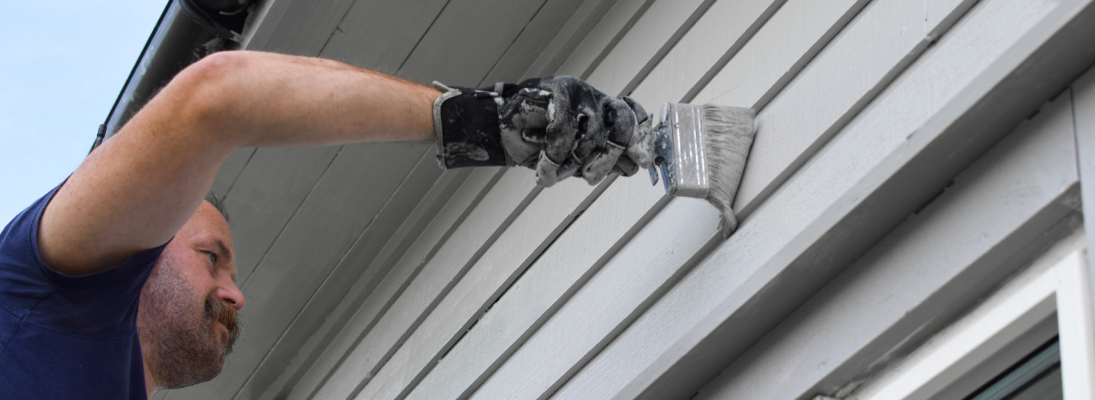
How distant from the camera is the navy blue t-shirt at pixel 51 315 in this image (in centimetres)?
164

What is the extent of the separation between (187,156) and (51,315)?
0.43 meters

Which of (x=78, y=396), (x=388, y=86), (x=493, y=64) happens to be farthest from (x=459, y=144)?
(x=493, y=64)

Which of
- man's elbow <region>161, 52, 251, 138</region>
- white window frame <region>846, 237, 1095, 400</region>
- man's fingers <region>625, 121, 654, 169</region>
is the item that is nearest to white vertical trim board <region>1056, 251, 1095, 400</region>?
white window frame <region>846, 237, 1095, 400</region>

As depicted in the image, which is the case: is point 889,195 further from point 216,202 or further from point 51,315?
point 216,202

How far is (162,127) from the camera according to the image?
1.55 m

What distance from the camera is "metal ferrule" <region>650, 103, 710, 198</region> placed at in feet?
6.07

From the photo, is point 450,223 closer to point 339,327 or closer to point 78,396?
point 339,327

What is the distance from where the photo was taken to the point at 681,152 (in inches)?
75.0

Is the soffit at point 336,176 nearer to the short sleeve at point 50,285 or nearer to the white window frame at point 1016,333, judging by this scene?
the short sleeve at point 50,285

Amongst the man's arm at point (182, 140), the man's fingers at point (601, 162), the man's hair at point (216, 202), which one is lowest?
the man's hair at point (216, 202)

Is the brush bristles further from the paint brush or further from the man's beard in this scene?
the man's beard

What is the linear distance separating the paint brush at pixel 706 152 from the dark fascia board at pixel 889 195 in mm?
236

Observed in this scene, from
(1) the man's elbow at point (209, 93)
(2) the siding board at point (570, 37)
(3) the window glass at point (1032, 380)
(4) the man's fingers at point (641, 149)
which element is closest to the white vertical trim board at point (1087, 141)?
(3) the window glass at point (1032, 380)

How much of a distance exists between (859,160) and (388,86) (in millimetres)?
869
